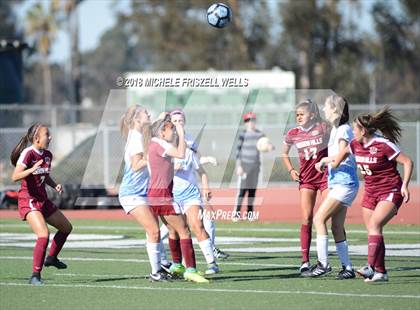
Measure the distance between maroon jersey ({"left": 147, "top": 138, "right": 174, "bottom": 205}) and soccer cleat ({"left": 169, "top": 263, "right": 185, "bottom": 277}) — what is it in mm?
828

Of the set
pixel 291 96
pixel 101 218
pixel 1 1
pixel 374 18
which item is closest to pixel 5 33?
pixel 1 1

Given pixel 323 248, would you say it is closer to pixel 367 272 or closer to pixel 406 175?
pixel 367 272

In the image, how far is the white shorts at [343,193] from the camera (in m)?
11.3

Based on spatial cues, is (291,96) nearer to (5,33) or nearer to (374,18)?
(374,18)

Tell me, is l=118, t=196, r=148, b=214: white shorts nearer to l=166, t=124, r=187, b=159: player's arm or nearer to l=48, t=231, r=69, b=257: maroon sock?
l=166, t=124, r=187, b=159: player's arm

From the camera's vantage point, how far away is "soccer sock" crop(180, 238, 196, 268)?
11211mm

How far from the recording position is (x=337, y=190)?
37.2 feet

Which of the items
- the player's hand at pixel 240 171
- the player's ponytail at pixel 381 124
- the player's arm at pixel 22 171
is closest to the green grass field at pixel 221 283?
the player's arm at pixel 22 171

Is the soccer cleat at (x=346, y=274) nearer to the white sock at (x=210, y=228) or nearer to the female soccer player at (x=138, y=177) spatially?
the female soccer player at (x=138, y=177)

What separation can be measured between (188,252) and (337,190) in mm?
1866

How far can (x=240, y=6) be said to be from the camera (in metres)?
52.0

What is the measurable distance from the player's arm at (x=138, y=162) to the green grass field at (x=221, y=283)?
1.33 metres

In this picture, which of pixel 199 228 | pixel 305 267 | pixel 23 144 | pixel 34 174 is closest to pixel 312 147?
pixel 305 267

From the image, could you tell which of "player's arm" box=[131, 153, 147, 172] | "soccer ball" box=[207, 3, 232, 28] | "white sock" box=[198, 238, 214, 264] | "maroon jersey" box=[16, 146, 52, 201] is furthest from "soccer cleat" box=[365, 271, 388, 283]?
"soccer ball" box=[207, 3, 232, 28]
